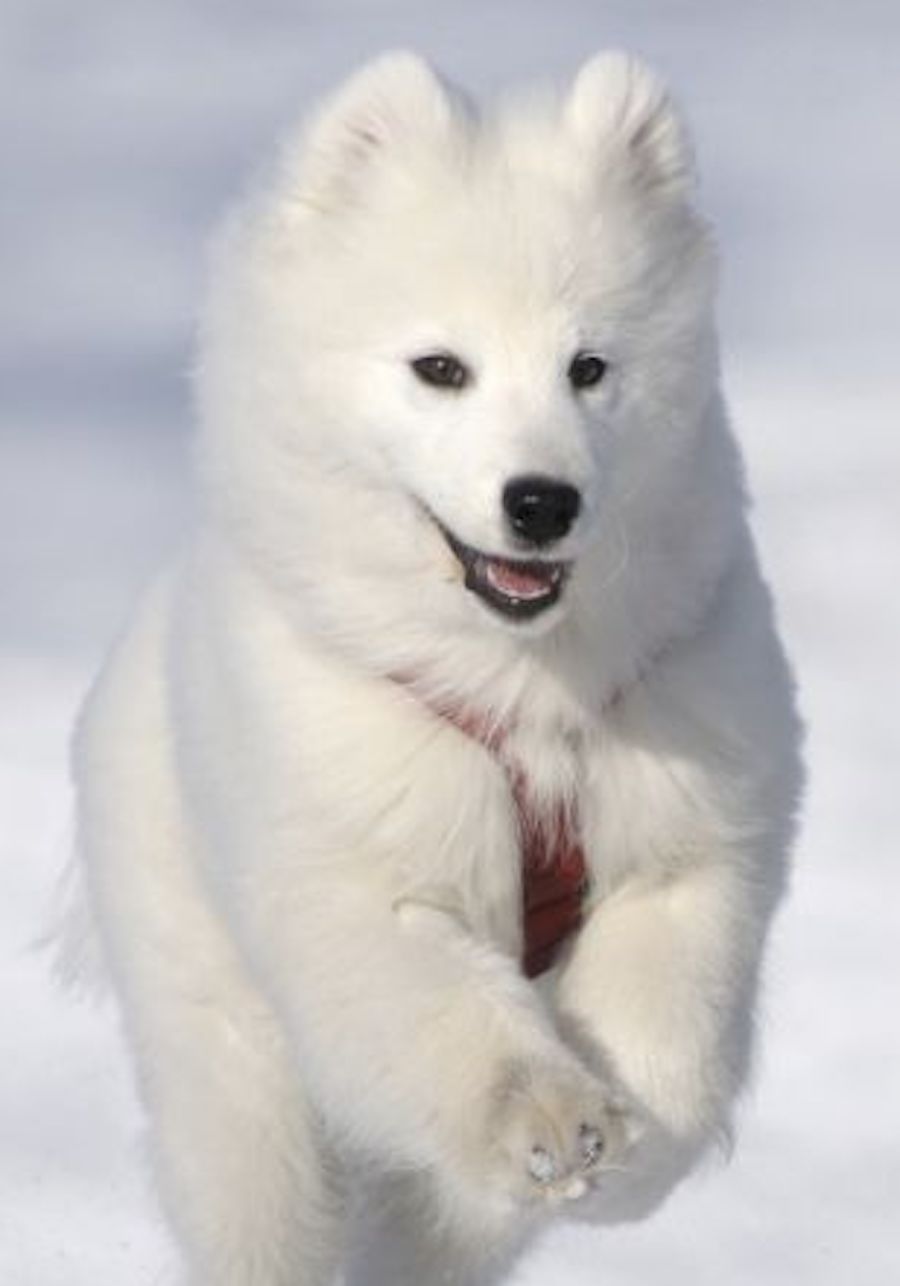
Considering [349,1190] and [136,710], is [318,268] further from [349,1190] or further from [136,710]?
[349,1190]

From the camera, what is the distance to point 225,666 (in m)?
8.98

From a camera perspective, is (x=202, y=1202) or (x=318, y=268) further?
(x=202, y=1202)

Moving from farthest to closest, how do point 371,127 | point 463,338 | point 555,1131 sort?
1. point 371,127
2. point 463,338
3. point 555,1131

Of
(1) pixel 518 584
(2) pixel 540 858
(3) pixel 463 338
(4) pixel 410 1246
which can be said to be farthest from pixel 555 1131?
(3) pixel 463 338

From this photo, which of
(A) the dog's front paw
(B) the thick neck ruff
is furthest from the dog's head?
(A) the dog's front paw

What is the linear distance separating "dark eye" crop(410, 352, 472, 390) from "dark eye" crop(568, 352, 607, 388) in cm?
22

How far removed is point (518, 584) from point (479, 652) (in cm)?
44

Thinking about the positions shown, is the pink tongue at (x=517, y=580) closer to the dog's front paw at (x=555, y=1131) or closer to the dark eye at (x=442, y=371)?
the dark eye at (x=442, y=371)

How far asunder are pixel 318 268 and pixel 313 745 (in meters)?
0.98

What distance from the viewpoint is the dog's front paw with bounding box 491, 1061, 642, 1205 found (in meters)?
8.12

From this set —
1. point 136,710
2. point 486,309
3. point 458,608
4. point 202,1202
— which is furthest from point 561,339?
point 202,1202

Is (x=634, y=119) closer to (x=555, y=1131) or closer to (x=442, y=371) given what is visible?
(x=442, y=371)

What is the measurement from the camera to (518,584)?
334 inches

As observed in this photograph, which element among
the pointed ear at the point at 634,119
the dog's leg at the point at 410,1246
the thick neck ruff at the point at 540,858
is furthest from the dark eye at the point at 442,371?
the dog's leg at the point at 410,1246
